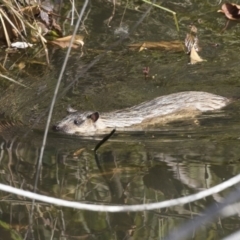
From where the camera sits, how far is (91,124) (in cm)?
676

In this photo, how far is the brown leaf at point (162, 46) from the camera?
27.0 ft

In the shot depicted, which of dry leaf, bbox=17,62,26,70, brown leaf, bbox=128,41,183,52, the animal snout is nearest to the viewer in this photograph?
the animal snout

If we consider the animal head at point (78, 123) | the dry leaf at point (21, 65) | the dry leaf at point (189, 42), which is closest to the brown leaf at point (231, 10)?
the dry leaf at point (189, 42)

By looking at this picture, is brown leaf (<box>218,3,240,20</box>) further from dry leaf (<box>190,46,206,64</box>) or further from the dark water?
dry leaf (<box>190,46,206,64</box>)

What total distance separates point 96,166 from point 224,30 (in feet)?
13.3

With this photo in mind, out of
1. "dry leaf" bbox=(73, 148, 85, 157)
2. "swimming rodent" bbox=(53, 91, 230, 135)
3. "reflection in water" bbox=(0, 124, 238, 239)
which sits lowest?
"swimming rodent" bbox=(53, 91, 230, 135)

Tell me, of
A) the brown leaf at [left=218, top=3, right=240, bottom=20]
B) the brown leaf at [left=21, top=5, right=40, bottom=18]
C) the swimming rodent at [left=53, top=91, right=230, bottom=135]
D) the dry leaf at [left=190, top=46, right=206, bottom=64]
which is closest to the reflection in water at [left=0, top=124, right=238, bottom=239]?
the swimming rodent at [left=53, top=91, right=230, bottom=135]

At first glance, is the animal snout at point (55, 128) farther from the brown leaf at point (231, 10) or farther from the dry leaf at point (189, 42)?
the brown leaf at point (231, 10)

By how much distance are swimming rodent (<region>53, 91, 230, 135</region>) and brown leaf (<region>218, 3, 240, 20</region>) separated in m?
2.11

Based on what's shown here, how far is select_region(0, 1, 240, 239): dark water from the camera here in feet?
13.9

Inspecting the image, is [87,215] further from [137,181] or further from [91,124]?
[91,124]

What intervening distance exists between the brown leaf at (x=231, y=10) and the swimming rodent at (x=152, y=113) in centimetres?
211

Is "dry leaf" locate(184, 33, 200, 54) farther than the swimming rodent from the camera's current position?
Yes

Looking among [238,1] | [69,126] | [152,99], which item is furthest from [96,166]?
[238,1]
